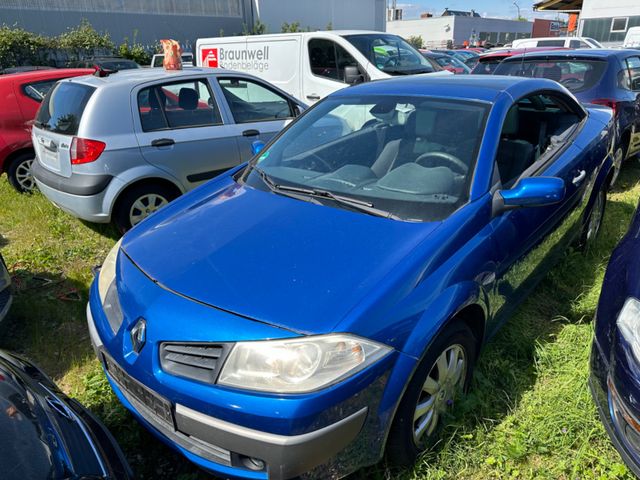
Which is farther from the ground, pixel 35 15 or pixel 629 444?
pixel 35 15

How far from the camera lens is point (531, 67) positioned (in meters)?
5.86

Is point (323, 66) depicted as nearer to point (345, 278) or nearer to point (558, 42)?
point (345, 278)

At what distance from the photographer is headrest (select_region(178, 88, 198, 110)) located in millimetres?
4684

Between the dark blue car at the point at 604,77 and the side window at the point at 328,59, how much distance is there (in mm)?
2486

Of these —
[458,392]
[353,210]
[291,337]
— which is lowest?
[458,392]

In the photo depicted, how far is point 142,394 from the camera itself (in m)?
1.92

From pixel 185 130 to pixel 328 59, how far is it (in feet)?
12.1

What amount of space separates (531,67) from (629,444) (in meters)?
5.09

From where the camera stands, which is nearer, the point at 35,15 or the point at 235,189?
the point at 235,189

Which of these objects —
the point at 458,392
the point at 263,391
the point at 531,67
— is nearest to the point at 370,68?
the point at 531,67

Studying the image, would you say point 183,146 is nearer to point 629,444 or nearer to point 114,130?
point 114,130

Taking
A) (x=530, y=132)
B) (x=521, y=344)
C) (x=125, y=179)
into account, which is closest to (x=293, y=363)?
(x=521, y=344)

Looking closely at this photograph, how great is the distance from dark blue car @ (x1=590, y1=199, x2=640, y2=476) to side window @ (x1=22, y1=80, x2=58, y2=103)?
20.5 ft

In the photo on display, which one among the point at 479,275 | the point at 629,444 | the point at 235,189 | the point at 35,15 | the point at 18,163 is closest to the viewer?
the point at 629,444
